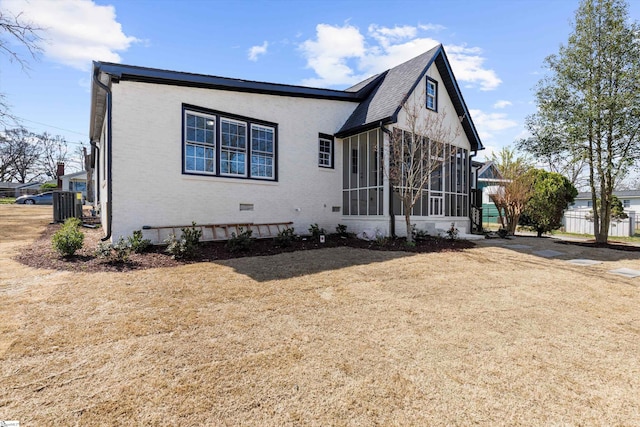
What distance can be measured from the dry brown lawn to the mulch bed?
2.29 feet

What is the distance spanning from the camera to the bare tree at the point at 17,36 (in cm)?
611

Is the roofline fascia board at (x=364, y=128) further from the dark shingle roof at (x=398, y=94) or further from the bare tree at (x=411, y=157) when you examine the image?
the bare tree at (x=411, y=157)

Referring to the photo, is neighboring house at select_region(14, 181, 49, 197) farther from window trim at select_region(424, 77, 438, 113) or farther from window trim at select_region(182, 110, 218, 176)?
window trim at select_region(424, 77, 438, 113)

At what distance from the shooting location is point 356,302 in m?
4.57

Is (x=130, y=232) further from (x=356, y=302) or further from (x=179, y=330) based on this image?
(x=356, y=302)

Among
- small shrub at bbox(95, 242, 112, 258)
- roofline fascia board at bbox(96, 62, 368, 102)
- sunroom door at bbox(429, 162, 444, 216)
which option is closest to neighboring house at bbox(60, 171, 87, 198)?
roofline fascia board at bbox(96, 62, 368, 102)

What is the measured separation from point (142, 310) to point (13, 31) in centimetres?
688

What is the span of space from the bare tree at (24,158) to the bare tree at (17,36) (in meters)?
51.6

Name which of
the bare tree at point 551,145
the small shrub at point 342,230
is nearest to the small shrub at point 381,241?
the small shrub at point 342,230

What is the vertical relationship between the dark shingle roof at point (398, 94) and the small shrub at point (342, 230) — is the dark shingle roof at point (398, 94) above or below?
above

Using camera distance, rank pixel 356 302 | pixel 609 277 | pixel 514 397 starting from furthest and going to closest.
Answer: pixel 609 277, pixel 356 302, pixel 514 397

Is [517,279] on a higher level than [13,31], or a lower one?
lower

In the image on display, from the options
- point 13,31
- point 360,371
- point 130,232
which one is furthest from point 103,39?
point 360,371

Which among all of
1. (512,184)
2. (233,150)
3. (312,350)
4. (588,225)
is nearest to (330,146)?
(233,150)
